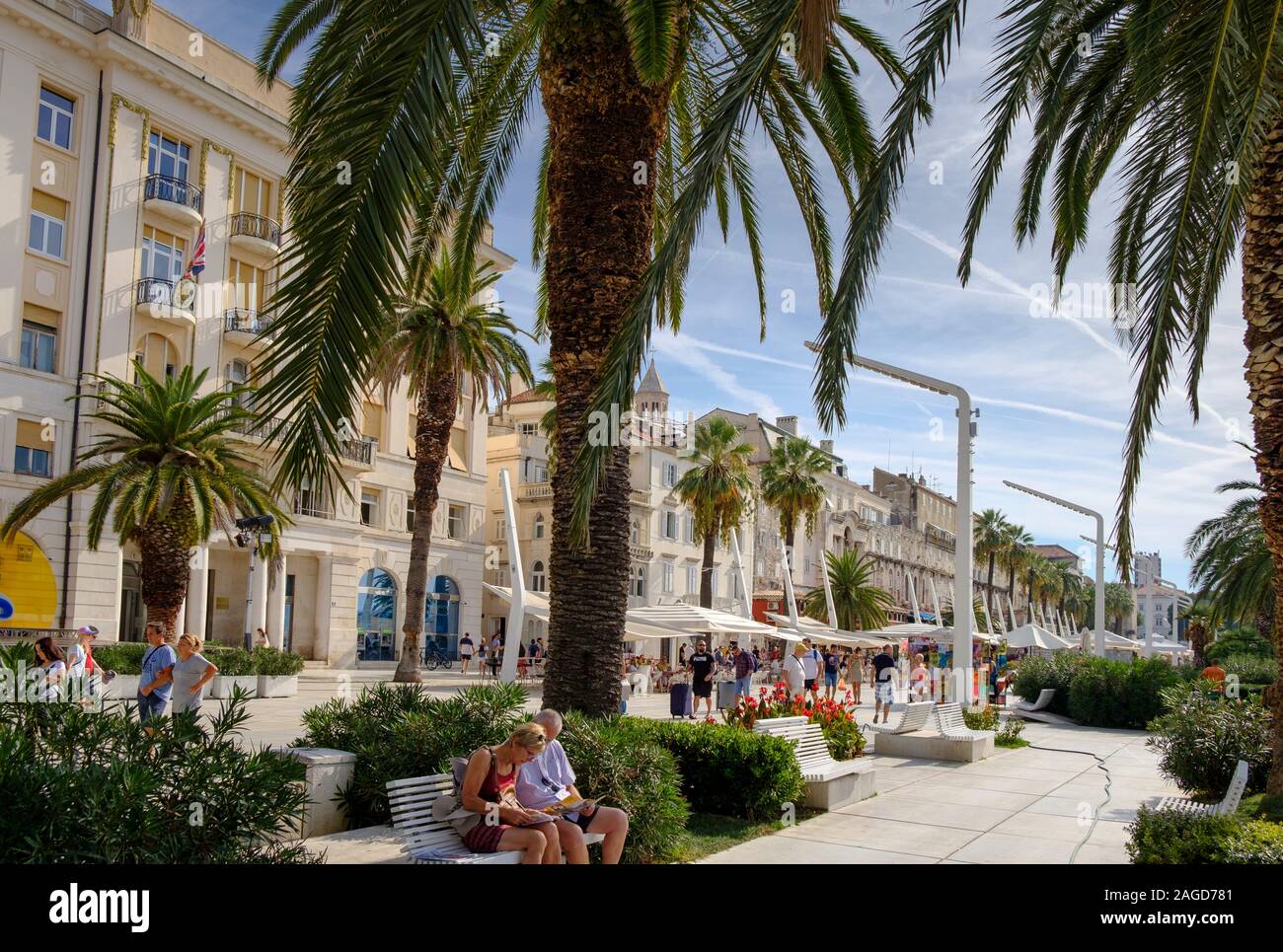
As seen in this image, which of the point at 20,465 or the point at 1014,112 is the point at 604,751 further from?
the point at 20,465

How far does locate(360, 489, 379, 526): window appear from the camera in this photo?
42750mm

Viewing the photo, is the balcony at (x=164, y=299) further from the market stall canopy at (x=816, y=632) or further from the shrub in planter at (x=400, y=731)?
the shrub in planter at (x=400, y=731)

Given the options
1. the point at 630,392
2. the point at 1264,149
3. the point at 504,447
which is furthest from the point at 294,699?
the point at 504,447

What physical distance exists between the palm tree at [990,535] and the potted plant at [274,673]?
79142mm

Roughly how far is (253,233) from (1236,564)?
35763 mm

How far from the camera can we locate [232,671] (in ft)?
83.6

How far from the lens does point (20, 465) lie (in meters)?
29.4

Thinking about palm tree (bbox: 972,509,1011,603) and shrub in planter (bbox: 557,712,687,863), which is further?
palm tree (bbox: 972,509,1011,603)

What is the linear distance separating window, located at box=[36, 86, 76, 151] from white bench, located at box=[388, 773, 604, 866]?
30547mm

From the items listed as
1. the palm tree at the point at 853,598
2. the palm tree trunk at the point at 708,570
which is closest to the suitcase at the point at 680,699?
the palm tree trunk at the point at 708,570

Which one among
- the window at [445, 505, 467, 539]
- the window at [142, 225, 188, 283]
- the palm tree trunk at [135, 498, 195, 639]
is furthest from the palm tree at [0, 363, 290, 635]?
the window at [445, 505, 467, 539]

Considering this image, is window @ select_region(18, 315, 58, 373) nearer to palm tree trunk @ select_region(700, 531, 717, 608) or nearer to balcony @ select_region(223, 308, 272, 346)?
balcony @ select_region(223, 308, 272, 346)

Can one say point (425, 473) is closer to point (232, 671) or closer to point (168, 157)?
point (232, 671)

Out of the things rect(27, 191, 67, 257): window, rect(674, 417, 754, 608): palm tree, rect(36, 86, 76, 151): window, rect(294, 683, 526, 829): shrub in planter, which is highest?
rect(36, 86, 76, 151): window
